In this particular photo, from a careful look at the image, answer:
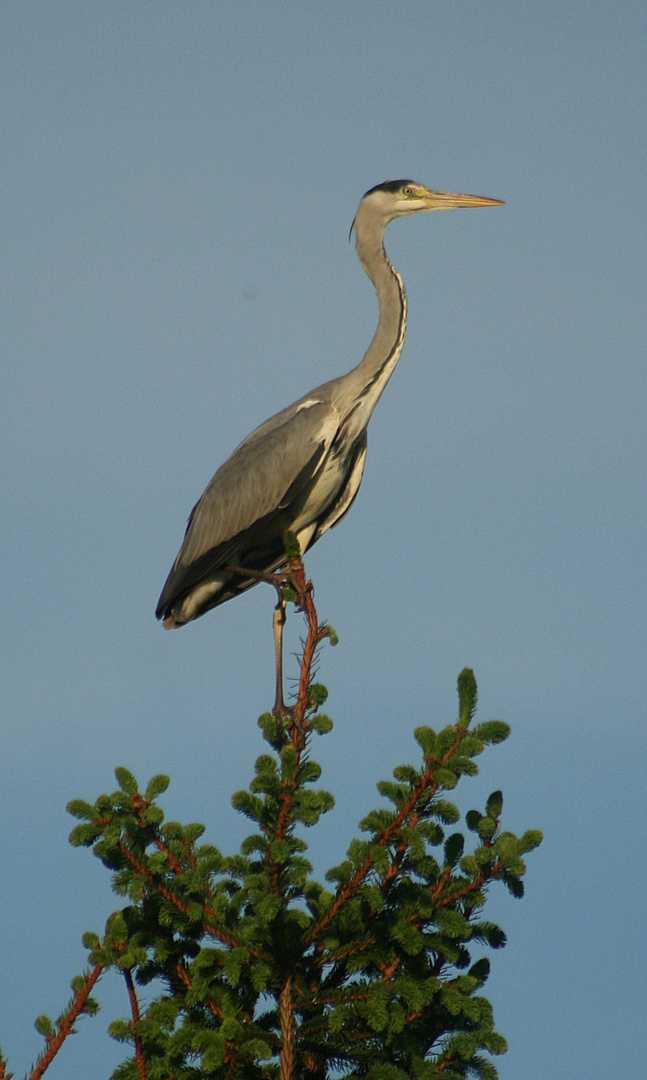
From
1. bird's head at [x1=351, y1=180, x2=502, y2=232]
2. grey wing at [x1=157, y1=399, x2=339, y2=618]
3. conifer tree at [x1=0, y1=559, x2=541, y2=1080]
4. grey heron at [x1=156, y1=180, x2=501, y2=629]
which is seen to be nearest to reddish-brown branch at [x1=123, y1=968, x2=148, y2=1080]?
conifer tree at [x1=0, y1=559, x2=541, y2=1080]

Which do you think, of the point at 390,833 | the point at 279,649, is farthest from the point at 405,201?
the point at 390,833

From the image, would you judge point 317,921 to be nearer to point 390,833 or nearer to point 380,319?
point 390,833

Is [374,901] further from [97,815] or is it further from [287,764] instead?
[97,815]

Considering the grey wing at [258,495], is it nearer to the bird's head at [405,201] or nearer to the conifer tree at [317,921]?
the bird's head at [405,201]

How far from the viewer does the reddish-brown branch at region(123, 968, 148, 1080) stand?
14.6 ft

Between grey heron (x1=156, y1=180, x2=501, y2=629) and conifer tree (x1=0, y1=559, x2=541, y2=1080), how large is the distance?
3.30 metres

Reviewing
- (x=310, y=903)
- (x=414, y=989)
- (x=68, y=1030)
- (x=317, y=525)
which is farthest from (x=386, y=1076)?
(x=317, y=525)

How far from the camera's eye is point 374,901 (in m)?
4.81

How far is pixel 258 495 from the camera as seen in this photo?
28.4ft

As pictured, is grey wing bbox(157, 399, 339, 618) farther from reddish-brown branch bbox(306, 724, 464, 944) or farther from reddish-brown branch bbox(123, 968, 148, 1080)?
reddish-brown branch bbox(123, 968, 148, 1080)

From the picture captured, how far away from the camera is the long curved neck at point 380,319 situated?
348 inches

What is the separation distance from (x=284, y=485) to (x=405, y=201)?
8.88ft

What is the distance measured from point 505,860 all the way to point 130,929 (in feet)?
4.62

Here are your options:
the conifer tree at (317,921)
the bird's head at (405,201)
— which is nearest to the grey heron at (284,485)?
the bird's head at (405,201)
